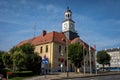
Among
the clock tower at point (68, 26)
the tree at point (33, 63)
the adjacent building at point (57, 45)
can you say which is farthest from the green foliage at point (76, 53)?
the clock tower at point (68, 26)

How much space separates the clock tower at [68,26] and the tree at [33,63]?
23.4 metres

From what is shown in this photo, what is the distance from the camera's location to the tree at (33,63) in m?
45.4

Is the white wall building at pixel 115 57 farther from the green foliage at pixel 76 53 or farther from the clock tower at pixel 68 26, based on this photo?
the green foliage at pixel 76 53

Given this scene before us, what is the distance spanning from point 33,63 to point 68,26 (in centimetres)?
2672

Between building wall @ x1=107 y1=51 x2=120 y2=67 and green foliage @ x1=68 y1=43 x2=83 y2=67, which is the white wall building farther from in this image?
green foliage @ x1=68 y1=43 x2=83 y2=67

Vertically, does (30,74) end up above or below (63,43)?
below

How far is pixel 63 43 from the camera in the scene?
61.3m

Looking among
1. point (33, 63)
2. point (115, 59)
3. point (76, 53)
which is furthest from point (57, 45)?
point (115, 59)

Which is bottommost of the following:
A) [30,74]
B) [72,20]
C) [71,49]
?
[30,74]

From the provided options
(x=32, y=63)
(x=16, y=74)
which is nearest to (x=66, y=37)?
(x=32, y=63)

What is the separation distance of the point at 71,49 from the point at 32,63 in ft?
42.0

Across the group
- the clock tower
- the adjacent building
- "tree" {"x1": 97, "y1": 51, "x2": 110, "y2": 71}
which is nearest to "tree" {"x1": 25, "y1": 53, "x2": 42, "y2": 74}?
the adjacent building

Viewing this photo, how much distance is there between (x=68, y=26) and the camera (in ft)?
225

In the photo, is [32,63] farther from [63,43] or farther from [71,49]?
[63,43]
